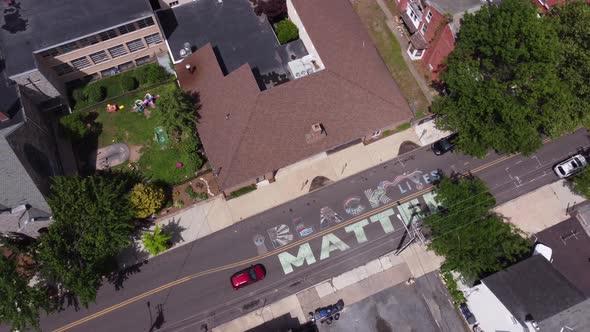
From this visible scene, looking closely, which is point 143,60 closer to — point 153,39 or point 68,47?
point 153,39

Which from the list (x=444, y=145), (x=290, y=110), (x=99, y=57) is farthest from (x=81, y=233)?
(x=444, y=145)

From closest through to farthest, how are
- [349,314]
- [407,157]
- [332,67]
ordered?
[349,314] < [332,67] < [407,157]

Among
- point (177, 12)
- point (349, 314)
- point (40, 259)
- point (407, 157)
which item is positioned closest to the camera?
point (40, 259)

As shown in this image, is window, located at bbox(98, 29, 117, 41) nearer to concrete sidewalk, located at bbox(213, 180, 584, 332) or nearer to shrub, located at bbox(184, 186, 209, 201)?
shrub, located at bbox(184, 186, 209, 201)

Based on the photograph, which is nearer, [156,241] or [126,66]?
[156,241]

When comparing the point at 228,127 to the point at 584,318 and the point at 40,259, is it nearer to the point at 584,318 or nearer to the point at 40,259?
the point at 40,259

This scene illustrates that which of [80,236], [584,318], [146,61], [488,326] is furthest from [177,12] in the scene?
[584,318]
